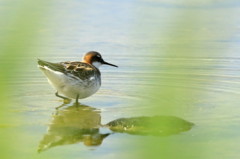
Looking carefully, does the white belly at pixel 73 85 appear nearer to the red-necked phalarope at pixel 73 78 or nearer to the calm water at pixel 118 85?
the red-necked phalarope at pixel 73 78

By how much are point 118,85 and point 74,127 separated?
2.48 metres

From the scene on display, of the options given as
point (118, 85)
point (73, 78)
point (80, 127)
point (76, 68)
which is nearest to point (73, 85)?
point (73, 78)

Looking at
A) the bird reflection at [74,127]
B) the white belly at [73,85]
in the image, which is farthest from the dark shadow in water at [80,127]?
the white belly at [73,85]

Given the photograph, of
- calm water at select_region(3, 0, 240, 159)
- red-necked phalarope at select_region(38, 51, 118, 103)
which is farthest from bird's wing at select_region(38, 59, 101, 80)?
calm water at select_region(3, 0, 240, 159)

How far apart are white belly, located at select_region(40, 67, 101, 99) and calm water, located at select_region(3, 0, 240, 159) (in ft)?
0.56

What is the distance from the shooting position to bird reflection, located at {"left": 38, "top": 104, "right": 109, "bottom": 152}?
6125 mm

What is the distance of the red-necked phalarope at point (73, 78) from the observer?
8.22 meters

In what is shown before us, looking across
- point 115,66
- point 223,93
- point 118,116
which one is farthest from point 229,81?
point 118,116

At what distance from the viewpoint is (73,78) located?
8.46 meters

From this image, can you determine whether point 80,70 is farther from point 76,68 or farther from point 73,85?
point 73,85

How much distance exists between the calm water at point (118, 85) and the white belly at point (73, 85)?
17 cm

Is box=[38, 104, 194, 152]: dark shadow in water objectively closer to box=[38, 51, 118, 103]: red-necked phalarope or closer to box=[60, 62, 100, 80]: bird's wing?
box=[38, 51, 118, 103]: red-necked phalarope

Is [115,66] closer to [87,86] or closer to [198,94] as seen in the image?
[87,86]

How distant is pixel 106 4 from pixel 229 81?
Answer: 5561mm
